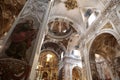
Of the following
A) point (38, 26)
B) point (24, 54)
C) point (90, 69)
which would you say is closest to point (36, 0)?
point (38, 26)

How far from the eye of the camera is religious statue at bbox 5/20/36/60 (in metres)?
5.12

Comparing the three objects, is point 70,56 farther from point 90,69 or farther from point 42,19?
point 42,19

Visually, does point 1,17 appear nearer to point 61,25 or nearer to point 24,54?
point 24,54

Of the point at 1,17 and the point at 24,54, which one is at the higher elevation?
the point at 1,17

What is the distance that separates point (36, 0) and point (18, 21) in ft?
8.07

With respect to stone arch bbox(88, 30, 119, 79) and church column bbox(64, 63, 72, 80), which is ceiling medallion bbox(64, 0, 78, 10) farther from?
church column bbox(64, 63, 72, 80)

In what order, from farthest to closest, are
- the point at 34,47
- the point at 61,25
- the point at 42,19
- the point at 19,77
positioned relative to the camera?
the point at 61,25
the point at 42,19
the point at 34,47
the point at 19,77

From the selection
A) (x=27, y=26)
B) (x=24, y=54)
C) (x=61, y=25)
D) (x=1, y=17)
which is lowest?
(x=24, y=54)

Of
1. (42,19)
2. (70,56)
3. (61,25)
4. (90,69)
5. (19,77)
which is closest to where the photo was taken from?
(19,77)

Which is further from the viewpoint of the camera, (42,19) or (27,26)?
(42,19)

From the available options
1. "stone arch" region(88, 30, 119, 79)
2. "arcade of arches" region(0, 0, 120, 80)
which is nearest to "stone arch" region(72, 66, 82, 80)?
"arcade of arches" region(0, 0, 120, 80)

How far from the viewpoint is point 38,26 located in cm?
673

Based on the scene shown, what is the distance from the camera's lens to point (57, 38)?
55.5 ft

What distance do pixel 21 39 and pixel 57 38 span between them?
11276 millimetres
